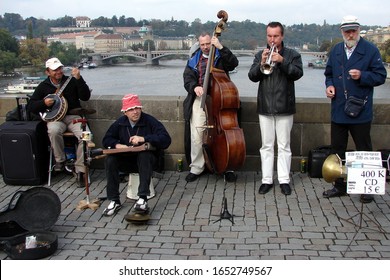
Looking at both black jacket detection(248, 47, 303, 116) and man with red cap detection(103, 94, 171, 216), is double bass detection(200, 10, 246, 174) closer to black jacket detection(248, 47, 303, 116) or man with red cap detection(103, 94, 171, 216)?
black jacket detection(248, 47, 303, 116)

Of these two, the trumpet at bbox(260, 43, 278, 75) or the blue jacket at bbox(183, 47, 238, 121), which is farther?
the blue jacket at bbox(183, 47, 238, 121)

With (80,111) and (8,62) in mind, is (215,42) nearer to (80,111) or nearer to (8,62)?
(80,111)

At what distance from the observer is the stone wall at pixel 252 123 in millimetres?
6414

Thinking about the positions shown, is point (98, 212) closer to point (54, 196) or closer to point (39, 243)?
point (54, 196)

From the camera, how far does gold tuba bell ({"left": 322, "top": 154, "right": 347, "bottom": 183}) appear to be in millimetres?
4926

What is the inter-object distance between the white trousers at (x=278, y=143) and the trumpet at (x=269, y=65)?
55 centimetres

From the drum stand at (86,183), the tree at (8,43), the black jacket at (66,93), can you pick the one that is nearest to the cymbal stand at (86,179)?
the drum stand at (86,183)

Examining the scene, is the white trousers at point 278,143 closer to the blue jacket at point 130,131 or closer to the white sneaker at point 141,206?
the blue jacket at point 130,131

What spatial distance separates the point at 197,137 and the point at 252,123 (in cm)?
86

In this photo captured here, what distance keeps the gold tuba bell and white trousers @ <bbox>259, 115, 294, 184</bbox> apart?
0.67 metres

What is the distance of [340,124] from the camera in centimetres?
532

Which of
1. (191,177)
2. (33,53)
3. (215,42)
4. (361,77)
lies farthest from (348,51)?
(33,53)

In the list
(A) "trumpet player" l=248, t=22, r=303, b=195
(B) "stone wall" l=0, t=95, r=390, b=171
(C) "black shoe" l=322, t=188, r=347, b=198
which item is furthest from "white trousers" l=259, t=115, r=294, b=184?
(B) "stone wall" l=0, t=95, r=390, b=171
